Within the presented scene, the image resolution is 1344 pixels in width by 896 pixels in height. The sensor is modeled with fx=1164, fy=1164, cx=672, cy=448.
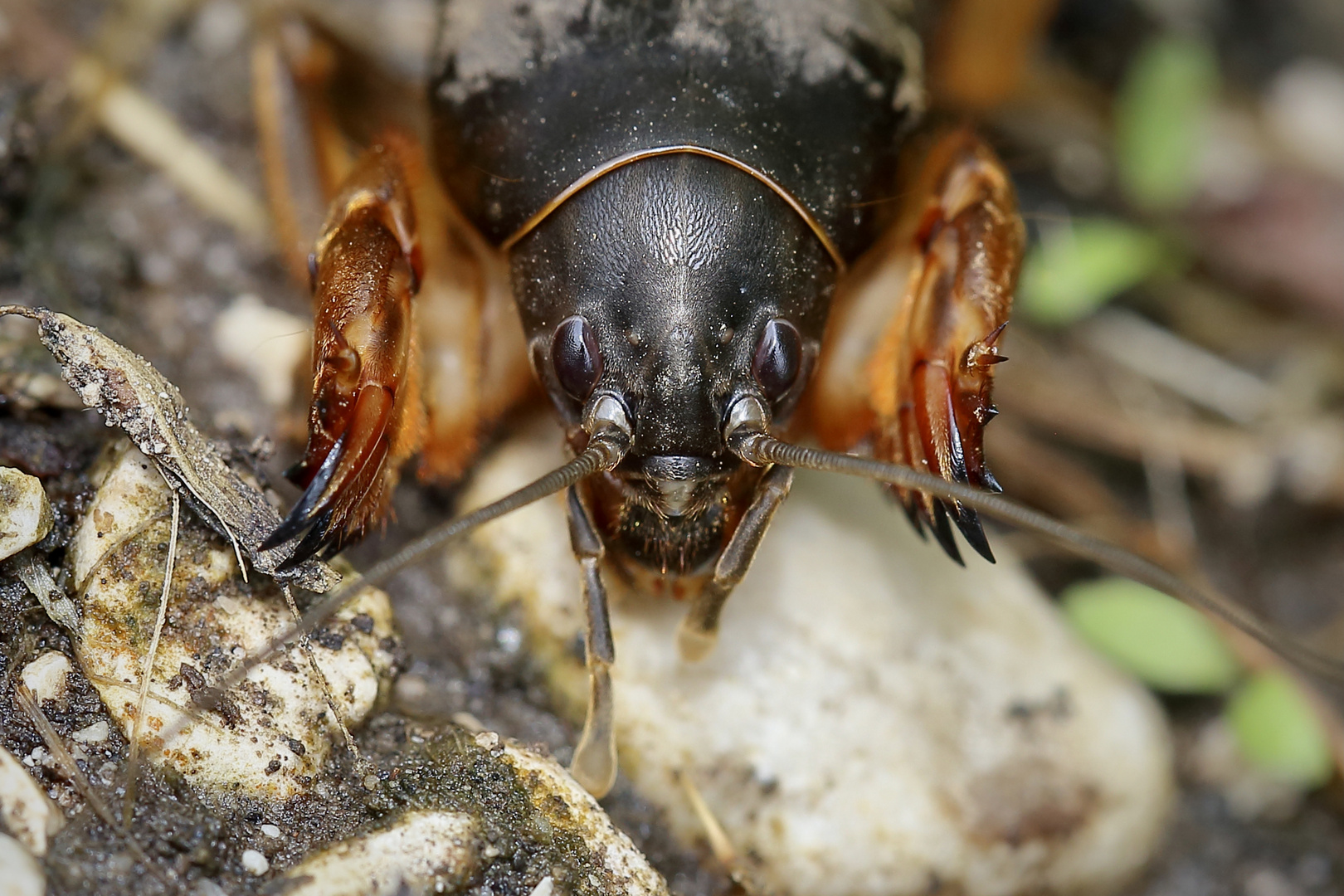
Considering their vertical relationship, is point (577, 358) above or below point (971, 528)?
above

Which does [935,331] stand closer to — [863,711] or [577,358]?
[577,358]

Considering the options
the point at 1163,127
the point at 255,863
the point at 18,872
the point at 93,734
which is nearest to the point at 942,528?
the point at 255,863

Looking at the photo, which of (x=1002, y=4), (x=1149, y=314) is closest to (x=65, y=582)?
(x=1002, y=4)

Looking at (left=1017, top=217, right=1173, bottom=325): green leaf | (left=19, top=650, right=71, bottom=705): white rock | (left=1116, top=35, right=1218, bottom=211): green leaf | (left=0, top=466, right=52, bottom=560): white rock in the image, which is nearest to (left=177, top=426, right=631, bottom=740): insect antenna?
(left=19, top=650, right=71, bottom=705): white rock

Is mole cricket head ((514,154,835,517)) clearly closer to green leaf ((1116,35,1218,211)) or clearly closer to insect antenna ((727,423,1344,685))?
insect antenna ((727,423,1344,685))

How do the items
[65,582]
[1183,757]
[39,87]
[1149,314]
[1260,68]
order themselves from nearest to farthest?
1. [65,582]
2. [39,87]
3. [1183,757]
4. [1149,314]
5. [1260,68]

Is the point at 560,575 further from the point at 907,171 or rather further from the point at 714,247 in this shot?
the point at 907,171
